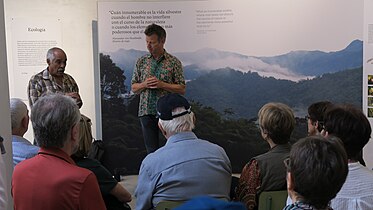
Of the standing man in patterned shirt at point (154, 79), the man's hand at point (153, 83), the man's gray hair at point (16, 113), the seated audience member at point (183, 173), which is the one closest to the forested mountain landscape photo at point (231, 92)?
the standing man in patterned shirt at point (154, 79)

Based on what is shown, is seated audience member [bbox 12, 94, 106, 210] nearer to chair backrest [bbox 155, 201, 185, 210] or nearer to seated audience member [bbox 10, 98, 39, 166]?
chair backrest [bbox 155, 201, 185, 210]

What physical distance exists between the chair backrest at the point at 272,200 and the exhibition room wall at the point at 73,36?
3.82 m

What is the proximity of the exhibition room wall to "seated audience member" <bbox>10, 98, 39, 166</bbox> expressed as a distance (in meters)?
3.22

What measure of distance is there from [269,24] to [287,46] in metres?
0.34

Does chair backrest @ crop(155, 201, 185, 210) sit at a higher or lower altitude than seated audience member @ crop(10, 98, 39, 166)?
lower

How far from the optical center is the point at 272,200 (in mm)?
2520

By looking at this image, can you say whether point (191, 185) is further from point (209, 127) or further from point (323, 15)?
point (323, 15)

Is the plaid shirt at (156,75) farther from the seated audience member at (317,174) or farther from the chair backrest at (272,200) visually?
the seated audience member at (317,174)

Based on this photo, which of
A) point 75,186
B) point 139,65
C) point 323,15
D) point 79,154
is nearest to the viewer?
point 75,186

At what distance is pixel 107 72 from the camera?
5871 mm

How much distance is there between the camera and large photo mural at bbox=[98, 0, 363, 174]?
5781mm

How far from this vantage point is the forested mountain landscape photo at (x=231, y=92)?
19.3 feet

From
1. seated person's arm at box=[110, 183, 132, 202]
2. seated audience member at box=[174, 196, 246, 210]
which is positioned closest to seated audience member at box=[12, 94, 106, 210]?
seated person's arm at box=[110, 183, 132, 202]

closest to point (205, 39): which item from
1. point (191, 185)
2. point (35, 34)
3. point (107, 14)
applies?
point (107, 14)
